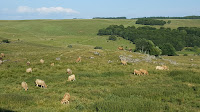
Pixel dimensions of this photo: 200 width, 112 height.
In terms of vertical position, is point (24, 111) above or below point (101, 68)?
above

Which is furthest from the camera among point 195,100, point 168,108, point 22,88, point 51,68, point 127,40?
point 127,40

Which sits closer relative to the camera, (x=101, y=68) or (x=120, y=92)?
(x=120, y=92)

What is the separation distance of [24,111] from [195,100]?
490 inches

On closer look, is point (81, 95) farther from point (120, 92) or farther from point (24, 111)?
point (24, 111)

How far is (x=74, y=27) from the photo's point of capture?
178 metres

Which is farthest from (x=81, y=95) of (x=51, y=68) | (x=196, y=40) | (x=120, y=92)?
(x=196, y=40)

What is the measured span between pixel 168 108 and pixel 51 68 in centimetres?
1931

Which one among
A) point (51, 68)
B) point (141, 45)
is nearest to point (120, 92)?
point (51, 68)

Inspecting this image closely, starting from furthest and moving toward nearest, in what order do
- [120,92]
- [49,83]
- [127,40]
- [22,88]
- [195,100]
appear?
[127,40] < [49,83] < [22,88] < [120,92] < [195,100]

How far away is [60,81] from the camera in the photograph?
2038 cm

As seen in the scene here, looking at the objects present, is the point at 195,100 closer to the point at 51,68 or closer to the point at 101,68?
the point at 101,68

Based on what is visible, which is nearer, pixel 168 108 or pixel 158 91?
pixel 168 108

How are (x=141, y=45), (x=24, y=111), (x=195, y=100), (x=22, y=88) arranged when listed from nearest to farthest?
(x=24, y=111) < (x=195, y=100) < (x=22, y=88) < (x=141, y=45)

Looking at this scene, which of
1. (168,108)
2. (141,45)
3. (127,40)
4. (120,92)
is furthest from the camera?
(127,40)
